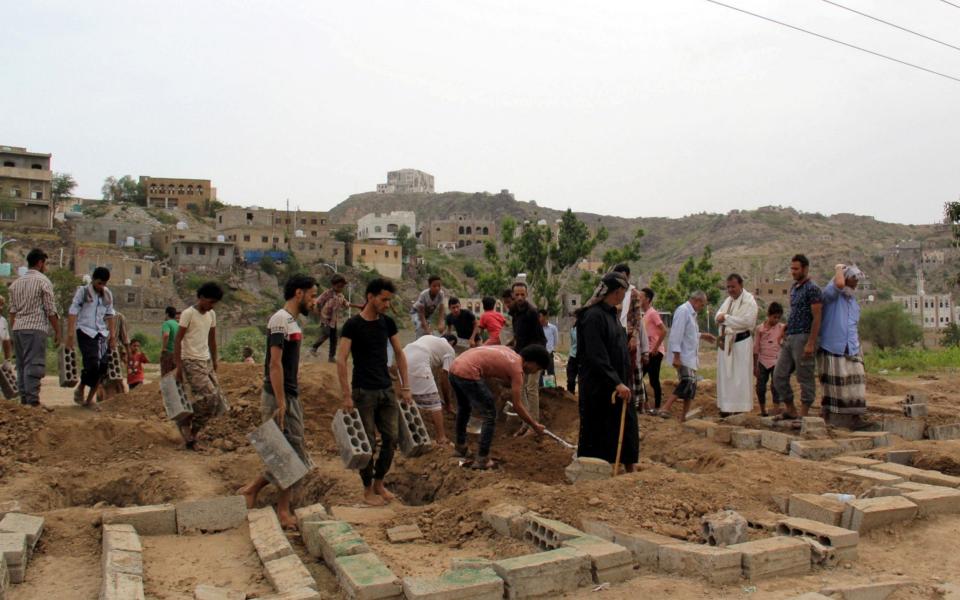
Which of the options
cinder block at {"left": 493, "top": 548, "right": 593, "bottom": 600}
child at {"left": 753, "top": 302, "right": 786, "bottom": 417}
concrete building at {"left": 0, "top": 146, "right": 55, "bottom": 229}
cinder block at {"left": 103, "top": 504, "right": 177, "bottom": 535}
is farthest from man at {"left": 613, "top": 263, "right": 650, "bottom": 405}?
concrete building at {"left": 0, "top": 146, "right": 55, "bottom": 229}

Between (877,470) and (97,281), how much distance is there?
7839 mm

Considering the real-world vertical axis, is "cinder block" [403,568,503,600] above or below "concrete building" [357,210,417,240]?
below

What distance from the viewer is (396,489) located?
7543 mm

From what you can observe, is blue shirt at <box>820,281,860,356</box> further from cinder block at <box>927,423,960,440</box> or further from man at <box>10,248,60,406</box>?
man at <box>10,248,60,406</box>

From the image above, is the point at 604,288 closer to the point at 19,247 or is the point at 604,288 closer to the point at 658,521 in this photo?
the point at 658,521

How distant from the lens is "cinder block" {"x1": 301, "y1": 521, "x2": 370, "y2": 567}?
4695 mm

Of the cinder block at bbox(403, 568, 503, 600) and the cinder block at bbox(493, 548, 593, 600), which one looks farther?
the cinder block at bbox(493, 548, 593, 600)

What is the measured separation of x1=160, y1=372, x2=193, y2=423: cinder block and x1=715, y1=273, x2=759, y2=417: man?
568 centimetres

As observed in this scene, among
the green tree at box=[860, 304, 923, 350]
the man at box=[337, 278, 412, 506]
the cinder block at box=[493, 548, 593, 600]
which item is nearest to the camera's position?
the cinder block at box=[493, 548, 593, 600]

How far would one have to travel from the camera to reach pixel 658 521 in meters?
5.17

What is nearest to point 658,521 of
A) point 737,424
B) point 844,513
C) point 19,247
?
point 844,513

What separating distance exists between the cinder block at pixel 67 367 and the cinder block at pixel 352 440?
15.3ft

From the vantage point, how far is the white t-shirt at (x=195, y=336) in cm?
759

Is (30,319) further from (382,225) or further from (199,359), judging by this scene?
(382,225)
